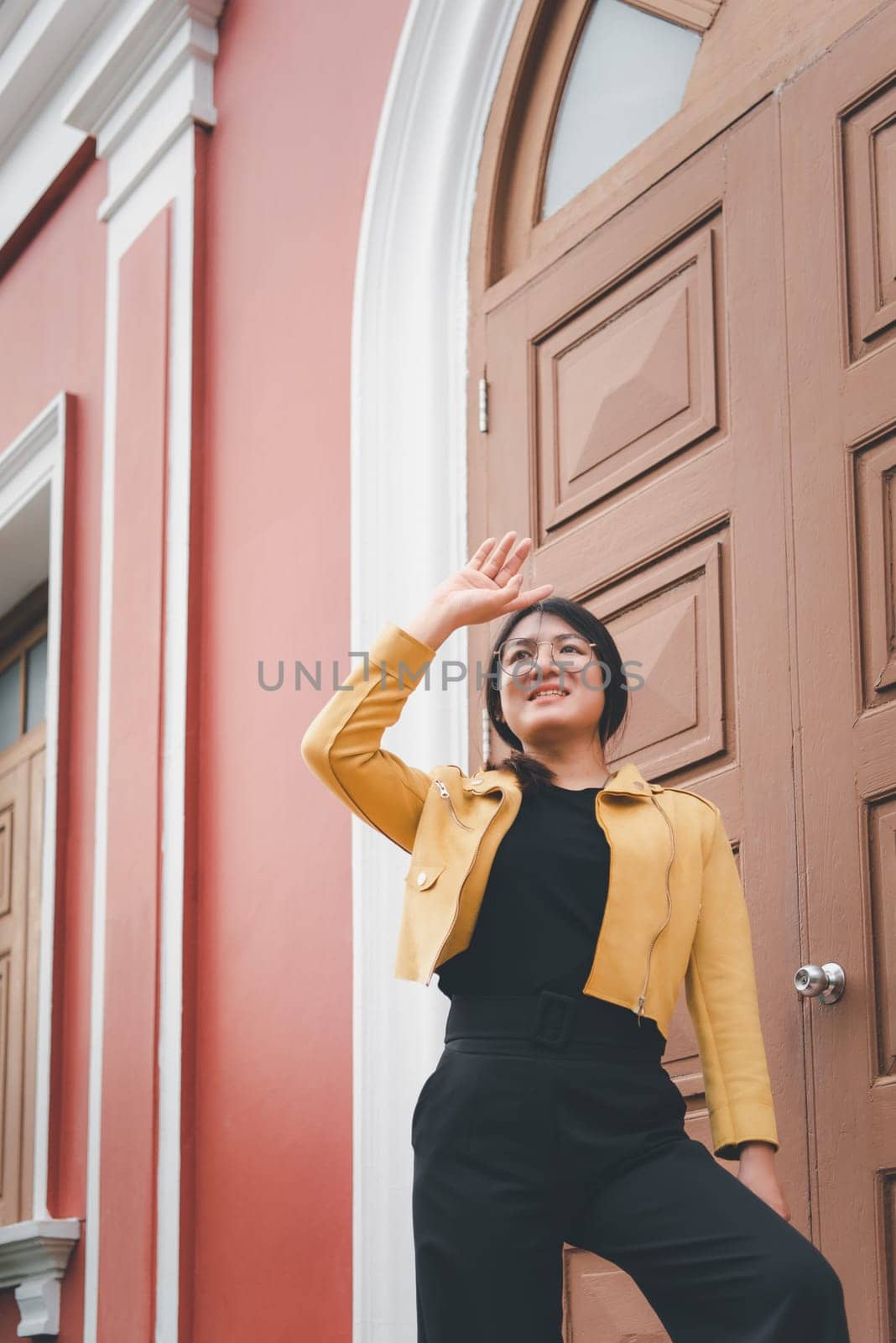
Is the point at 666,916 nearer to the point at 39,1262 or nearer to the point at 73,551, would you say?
the point at 39,1262

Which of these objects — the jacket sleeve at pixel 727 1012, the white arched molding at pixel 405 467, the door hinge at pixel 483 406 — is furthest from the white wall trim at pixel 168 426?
the jacket sleeve at pixel 727 1012

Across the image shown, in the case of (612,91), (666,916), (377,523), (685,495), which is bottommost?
(666,916)

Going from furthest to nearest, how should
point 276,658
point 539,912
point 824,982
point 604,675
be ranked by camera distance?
point 276,658, point 824,982, point 604,675, point 539,912

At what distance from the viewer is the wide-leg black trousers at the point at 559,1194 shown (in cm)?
221

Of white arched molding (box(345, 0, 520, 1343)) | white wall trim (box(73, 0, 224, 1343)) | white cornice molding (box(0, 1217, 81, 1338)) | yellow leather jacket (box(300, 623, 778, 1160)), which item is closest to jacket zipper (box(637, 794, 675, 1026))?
yellow leather jacket (box(300, 623, 778, 1160))

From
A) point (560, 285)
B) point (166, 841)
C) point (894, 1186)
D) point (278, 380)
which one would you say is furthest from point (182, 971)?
point (894, 1186)

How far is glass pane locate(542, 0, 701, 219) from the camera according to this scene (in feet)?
12.9

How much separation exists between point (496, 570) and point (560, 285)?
1.45 m

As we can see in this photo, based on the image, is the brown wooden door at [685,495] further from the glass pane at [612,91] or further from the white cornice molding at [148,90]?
the white cornice molding at [148,90]

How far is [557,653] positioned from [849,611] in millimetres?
638

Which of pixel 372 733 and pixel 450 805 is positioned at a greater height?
pixel 372 733

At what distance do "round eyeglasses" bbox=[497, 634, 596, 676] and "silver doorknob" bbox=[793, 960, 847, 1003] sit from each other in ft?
2.19

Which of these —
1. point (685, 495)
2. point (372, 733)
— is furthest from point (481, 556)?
point (685, 495)

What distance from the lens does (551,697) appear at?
268 cm
